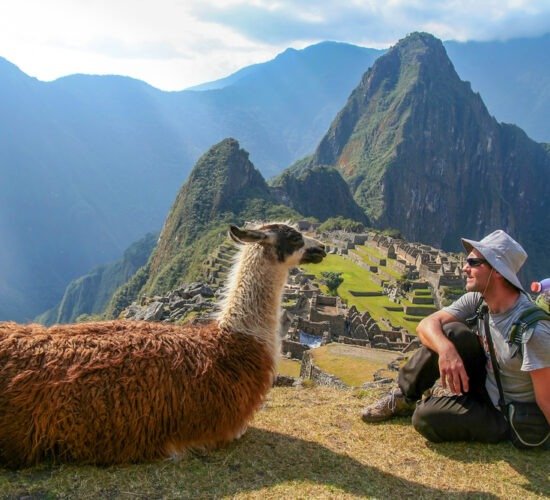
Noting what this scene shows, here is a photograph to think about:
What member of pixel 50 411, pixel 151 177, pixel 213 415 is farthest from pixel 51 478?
pixel 151 177

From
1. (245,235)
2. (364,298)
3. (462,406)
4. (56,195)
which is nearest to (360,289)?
(364,298)

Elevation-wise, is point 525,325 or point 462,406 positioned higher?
point 525,325

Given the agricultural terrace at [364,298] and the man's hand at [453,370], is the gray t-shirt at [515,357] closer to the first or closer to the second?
the man's hand at [453,370]

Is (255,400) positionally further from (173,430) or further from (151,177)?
(151,177)

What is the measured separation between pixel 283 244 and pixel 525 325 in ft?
5.55

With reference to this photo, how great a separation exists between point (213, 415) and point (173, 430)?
0.26 meters

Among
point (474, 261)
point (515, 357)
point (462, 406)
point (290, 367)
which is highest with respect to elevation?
point (474, 261)

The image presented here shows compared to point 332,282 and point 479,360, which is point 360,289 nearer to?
point 332,282

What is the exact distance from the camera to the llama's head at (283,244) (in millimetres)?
3760

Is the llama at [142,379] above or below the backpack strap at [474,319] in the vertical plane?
below

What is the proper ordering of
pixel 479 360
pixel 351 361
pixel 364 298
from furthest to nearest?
pixel 364 298 < pixel 351 361 < pixel 479 360

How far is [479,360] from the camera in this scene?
343cm

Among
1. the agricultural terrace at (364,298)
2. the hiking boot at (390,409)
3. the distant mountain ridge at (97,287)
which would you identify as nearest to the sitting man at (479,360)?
the hiking boot at (390,409)

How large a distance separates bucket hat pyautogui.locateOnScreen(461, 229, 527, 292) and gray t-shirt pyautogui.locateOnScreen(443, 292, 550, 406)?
0.22 meters
